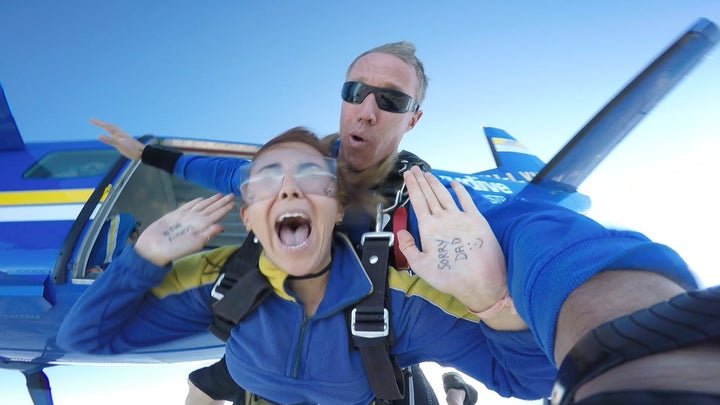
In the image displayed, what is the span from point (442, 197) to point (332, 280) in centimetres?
53

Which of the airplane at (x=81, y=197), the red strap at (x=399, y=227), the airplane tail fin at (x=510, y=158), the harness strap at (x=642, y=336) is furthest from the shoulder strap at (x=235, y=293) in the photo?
the airplane tail fin at (x=510, y=158)

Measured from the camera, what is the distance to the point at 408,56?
2658 millimetres

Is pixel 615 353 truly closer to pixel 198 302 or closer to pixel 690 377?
pixel 690 377

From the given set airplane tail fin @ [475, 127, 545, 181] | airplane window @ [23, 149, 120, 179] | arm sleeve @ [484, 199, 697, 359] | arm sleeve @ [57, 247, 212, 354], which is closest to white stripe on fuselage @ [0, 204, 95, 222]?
airplane window @ [23, 149, 120, 179]

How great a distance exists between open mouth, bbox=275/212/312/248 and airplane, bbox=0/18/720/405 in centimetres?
199

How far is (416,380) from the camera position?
2604 mm

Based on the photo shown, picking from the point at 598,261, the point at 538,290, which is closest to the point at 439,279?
the point at 538,290

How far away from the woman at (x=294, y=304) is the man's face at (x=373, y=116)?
761 mm

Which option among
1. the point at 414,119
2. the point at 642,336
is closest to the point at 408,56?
the point at 414,119

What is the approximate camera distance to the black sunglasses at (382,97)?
2.61 metres

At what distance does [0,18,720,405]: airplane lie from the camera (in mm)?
3480

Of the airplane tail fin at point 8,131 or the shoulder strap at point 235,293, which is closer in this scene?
the shoulder strap at point 235,293

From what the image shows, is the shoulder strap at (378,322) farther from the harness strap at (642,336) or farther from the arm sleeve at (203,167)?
the arm sleeve at (203,167)

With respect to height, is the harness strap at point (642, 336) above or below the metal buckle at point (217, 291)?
above
